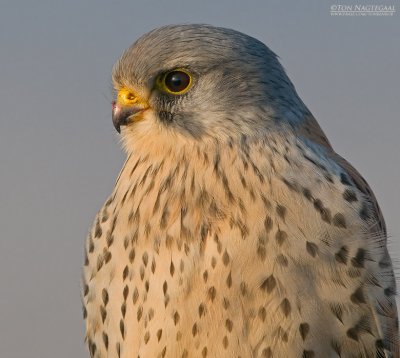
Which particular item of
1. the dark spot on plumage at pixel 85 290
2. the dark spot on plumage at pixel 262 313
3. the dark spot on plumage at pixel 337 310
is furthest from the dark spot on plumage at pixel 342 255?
the dark spot on plumage at pixel 85 290

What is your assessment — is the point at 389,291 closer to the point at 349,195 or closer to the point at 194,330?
the point at 349,195

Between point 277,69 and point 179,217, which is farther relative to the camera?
point 277,69

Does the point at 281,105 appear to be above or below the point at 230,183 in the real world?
above

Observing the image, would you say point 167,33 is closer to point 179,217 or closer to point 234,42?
point 234,42

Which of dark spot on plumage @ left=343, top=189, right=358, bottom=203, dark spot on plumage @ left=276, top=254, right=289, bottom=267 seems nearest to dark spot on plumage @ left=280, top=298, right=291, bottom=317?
dark spot on plumage @ left=276, top=254, right=289, bottom=267

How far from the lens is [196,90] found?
190 inches

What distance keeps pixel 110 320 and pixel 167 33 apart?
5.36 ft

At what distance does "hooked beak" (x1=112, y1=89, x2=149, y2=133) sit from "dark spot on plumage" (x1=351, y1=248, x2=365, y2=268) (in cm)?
138

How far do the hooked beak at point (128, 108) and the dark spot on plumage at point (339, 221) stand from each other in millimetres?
1188

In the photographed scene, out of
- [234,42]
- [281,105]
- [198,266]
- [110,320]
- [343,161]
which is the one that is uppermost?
[234,42]

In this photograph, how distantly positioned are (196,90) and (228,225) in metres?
0.79

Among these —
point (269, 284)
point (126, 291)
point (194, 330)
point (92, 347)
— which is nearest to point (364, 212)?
point (269, 284)

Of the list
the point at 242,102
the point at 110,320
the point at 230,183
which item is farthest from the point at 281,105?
the point at 110,320

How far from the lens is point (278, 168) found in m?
4.66
